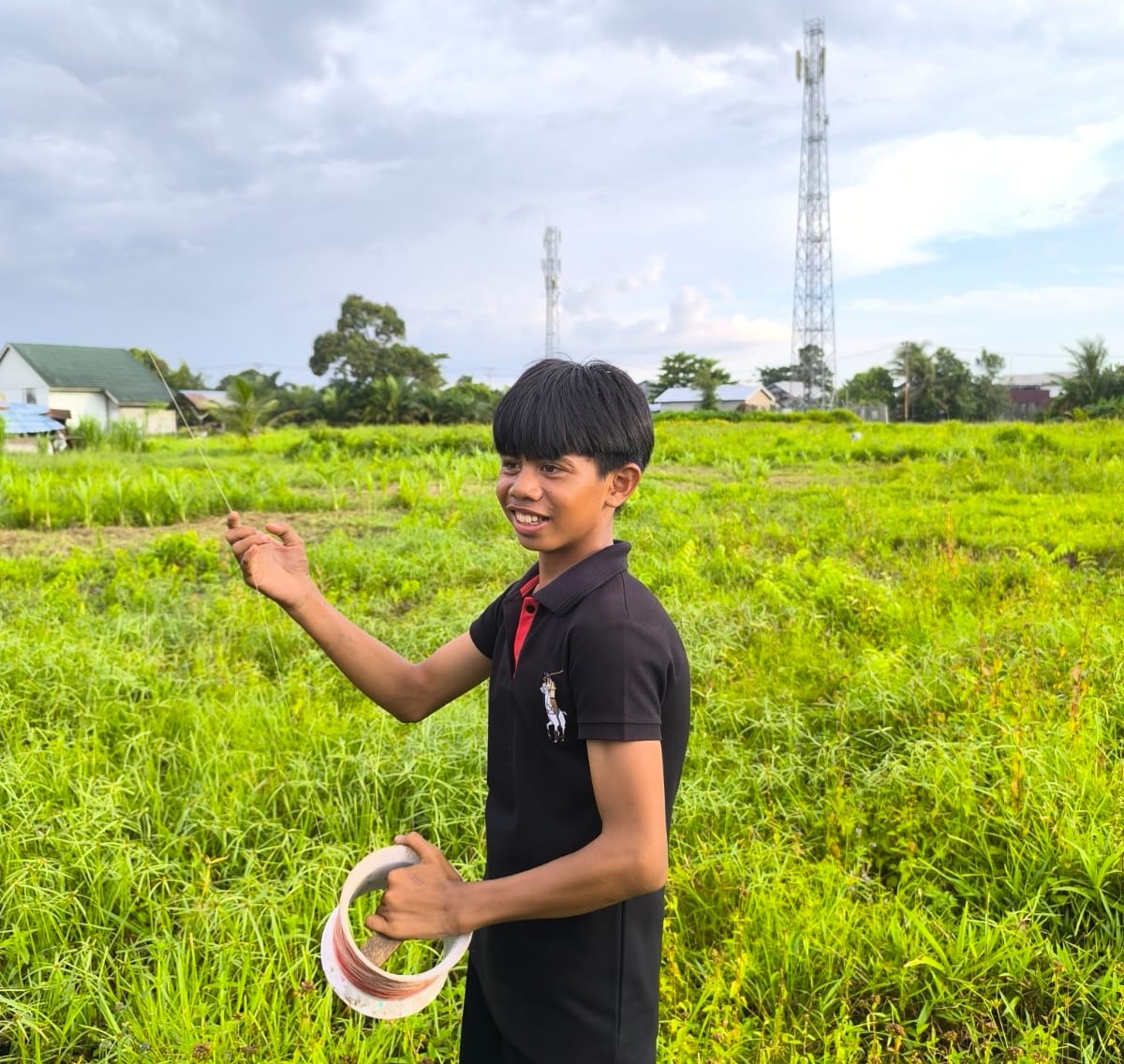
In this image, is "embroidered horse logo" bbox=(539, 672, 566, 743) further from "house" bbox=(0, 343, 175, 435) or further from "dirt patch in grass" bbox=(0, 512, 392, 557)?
"house" bbox=(0, 343, 175, 435)

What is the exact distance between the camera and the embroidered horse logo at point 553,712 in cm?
101

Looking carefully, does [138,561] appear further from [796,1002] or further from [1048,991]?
[1048,991]

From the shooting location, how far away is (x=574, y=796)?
3.38ft

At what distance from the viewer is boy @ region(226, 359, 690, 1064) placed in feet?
3.06

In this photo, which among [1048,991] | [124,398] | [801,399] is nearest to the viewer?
[1048,991]

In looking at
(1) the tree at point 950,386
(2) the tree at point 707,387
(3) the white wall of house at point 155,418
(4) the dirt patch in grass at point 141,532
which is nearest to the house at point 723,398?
(2) the tree at point 707,387

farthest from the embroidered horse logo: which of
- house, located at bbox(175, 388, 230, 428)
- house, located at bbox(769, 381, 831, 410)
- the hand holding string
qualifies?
house, located at bbox(769, 381, 831, 410)

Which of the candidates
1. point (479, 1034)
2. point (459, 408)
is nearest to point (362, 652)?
point (479, 1034)

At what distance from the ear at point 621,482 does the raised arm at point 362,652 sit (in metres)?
0.35

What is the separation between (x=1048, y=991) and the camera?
1.95m

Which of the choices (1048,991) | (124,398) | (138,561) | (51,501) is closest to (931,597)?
(1048,991)

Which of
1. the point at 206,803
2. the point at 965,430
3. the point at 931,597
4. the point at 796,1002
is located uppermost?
the point at 965,430

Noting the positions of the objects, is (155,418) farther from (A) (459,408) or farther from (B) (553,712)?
(B) (553,712)

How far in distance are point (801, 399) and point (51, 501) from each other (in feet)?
156
